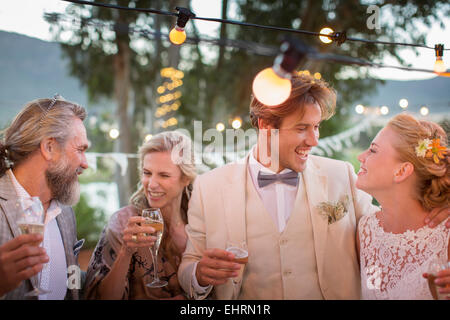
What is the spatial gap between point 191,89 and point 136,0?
246 cm

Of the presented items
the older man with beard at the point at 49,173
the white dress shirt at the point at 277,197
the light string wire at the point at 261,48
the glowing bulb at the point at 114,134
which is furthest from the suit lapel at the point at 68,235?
the glowing bulb at the point at 114,134

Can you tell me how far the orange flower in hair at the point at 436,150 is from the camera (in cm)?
218

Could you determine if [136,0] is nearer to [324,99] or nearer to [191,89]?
[191,89]

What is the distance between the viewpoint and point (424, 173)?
229 cm

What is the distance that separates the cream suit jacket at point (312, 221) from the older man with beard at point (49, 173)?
780 mm

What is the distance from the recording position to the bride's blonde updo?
88.7 inches

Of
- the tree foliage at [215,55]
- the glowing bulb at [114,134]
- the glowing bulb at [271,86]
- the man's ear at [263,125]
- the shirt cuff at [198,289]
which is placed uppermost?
the tree foliage at [215,55]

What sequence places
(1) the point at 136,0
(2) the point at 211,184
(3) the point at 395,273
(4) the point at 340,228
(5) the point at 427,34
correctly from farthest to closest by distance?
(1) the point at 136,0 → (5) the point at 427,34 → (2) the point at 211,184 → (4) the point at 340,228 → (3) the point at 395,273

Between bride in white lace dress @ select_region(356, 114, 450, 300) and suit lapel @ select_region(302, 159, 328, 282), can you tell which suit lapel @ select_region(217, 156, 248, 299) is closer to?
suit lapel @ select_region(302, 159, 328, 282)

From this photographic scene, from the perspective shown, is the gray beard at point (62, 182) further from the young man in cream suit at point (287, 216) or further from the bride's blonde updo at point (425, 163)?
the bride's blonde updo at point (425, 163)

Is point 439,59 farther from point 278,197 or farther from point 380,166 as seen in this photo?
point 278,197

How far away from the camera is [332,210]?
2.39 m
